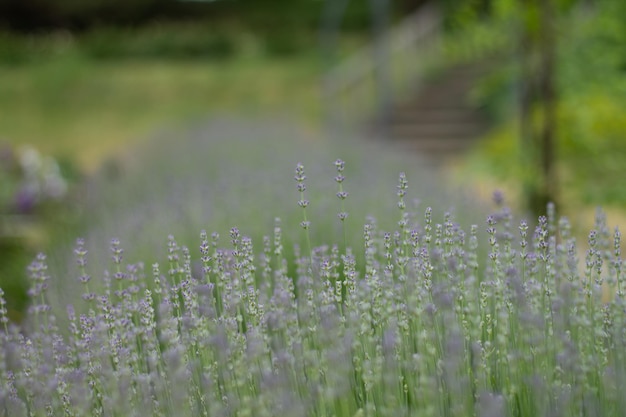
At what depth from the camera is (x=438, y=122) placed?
12914 millimetres

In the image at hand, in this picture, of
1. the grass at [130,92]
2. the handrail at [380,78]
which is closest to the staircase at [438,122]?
the handrail at [380,78]

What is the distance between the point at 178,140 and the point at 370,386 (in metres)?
7.47

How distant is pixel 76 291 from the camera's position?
11.6 ft

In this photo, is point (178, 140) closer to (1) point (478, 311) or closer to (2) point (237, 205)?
(2) point (237, 205)

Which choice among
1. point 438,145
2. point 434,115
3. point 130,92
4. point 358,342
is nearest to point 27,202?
point 438,145

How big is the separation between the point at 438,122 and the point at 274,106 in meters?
6.57

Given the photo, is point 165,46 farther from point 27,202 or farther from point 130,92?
point 27,202

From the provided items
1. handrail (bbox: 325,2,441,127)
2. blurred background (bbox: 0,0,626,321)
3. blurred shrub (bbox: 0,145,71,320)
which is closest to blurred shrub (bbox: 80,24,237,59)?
blurred background (bbox: 0,0,626,321)

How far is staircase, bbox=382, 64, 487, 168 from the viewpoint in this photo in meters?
12.1

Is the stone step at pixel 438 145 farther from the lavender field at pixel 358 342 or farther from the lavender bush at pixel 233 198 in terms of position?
the lavender field at pixel 358 342

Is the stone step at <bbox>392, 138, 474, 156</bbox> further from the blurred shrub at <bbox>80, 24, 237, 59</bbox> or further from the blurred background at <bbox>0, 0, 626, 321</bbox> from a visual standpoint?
the blurred shrub at <bbox>80, 24, 237, 59</bbox>

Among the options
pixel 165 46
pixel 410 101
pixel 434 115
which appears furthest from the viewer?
pixel 165 46

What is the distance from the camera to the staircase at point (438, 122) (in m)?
12.1

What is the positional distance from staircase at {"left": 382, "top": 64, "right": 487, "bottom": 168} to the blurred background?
32 mm
